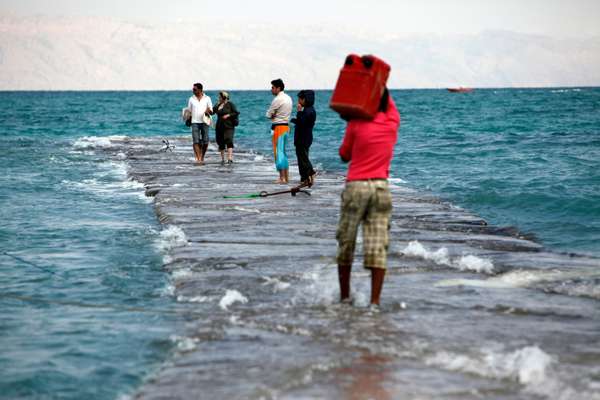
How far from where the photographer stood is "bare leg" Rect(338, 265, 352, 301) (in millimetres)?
6746

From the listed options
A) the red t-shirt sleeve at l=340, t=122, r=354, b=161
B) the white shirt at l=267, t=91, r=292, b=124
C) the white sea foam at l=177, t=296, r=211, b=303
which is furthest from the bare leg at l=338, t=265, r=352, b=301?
the white shirt at l=267, t=91, r=292, b=124

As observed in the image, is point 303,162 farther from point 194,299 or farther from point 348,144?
point 348,144

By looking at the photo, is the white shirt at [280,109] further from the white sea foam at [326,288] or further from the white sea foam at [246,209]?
the white sea foam at [326,288]

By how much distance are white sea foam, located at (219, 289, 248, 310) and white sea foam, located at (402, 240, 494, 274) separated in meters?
2.40

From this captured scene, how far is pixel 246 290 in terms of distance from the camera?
7.35 m

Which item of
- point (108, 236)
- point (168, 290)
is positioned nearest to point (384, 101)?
point (168, 290)

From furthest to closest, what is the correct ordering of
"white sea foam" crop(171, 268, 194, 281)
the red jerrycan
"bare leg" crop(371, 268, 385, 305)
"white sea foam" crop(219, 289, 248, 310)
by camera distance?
"white sea foam" crop(171, 268, 194, 281), "white sea foam" crop(219, 289, 248, 310), "bare leg" crop(371, 268, 385, 305), the red jerrycan

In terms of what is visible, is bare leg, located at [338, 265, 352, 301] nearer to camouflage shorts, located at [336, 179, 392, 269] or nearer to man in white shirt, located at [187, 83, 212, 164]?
camouflage shorts, located at [336, 179, 392, 269]

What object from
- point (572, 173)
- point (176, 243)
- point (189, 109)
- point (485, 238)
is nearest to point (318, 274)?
point (176, 243)

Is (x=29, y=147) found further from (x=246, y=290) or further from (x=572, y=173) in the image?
(x=246, y=290)

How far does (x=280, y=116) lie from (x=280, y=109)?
5.7 inches

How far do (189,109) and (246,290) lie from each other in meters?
12.4

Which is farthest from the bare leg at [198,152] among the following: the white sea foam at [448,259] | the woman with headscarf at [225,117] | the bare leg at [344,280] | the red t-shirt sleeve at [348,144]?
the red t-shirt sleeve at [348,144]

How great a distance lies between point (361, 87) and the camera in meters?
6.29
